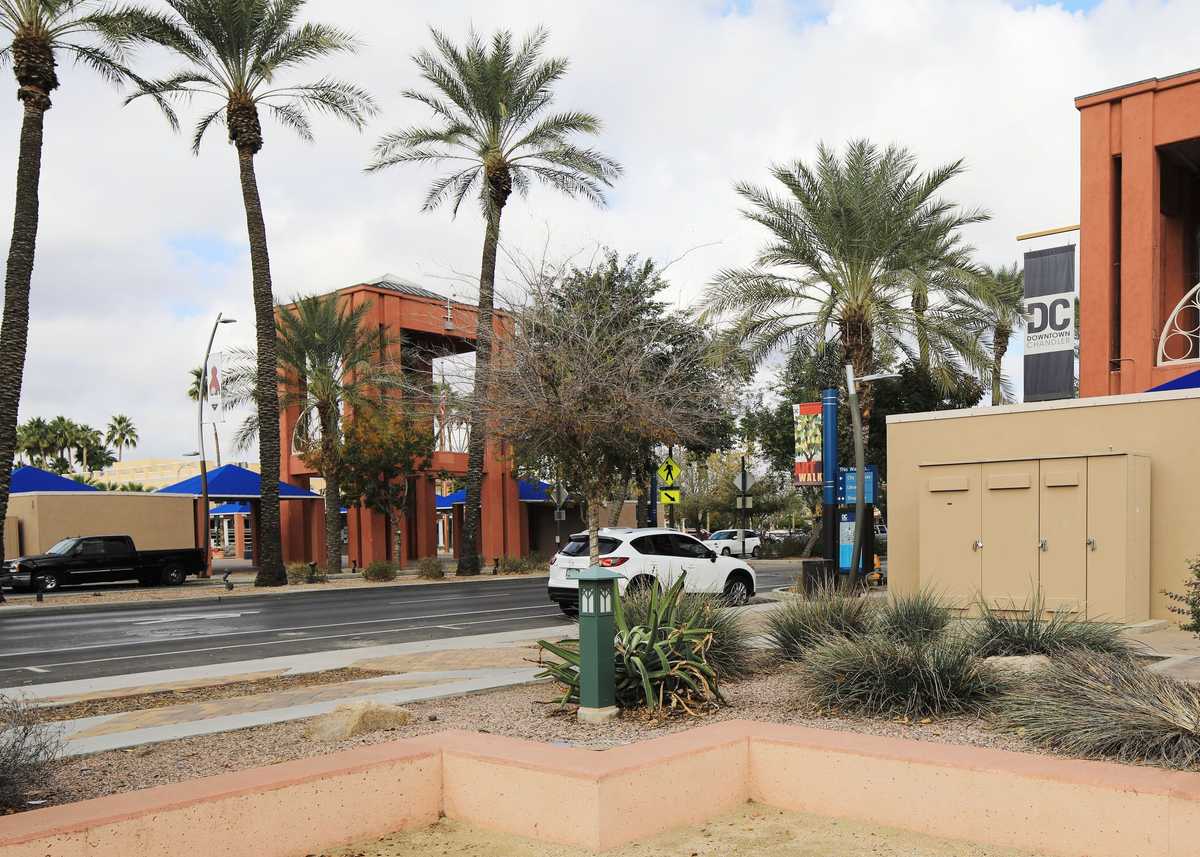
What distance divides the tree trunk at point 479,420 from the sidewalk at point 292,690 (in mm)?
7765

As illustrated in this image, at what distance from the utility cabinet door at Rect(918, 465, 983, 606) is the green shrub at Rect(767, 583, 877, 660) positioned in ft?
18.7

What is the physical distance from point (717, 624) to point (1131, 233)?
10.7 m

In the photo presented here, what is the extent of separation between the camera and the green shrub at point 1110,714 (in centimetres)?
652

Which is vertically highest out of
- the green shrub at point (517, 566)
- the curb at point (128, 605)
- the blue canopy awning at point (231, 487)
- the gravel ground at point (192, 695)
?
the blue canopy awning at point (231, 487)

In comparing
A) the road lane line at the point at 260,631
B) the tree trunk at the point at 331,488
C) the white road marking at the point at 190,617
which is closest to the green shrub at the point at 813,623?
the road lane line at the point at 260,631

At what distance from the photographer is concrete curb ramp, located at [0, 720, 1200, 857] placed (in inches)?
212

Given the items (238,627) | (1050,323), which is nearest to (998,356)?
(1050,323)

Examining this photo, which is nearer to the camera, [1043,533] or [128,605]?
[1043,533]

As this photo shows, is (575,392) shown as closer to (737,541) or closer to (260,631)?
(260,631)

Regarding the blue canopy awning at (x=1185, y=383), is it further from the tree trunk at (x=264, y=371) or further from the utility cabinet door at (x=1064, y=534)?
the tree trunk at (x=264, y=371)

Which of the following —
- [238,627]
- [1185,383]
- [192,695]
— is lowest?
[238,627]

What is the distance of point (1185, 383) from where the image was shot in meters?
16.1

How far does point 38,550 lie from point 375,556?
474 inches

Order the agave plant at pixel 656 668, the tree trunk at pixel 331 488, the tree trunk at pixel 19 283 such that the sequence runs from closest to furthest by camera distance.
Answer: the agave plant at pixel 656 668, the tree trunk at pixel 19 283, the tree trunk at pixel 331 488
